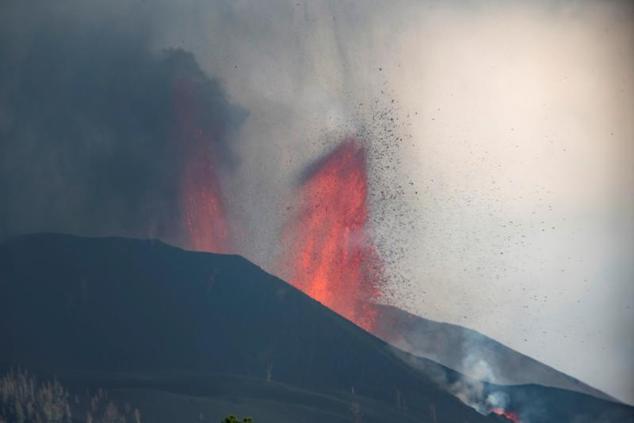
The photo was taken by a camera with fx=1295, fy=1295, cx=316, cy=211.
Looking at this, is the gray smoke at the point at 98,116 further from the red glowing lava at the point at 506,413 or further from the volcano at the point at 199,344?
the red glowing lava at the point at 506,413

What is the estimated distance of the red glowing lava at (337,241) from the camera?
20031 millimetres

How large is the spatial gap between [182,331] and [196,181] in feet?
7.52

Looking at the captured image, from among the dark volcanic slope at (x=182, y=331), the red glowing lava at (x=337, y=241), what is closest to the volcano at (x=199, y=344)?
the dark volcanic slope at (x=182, y=331)

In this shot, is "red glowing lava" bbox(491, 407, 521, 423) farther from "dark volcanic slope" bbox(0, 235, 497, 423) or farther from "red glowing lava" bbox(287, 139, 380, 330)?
"red glowing lava" bbox(287, 139, 380, 330)

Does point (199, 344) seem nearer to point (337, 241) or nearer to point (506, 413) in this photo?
point (337, 241)

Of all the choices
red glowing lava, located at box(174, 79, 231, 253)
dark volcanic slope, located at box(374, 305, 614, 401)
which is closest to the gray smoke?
red glowing lava, located at box(174, 79, 231, 253)

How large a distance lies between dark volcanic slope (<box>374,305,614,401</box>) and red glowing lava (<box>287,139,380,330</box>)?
0.54m

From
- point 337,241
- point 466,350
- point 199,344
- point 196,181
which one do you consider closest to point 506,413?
point 466,350

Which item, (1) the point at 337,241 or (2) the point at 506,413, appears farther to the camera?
(2) the point at 506,413

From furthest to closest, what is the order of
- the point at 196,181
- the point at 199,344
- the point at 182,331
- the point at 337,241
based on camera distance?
the point at 337,241 → the point at 196,181 → the point at 182,331 → the point at 199,344

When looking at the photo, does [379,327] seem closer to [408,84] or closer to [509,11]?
[408,84]

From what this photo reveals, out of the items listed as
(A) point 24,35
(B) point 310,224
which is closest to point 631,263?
(B) point 310,224

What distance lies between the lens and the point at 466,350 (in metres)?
20.4

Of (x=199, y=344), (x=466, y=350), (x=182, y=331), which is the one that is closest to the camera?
(x=199, y=344)
